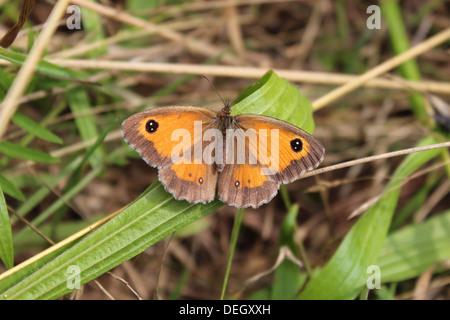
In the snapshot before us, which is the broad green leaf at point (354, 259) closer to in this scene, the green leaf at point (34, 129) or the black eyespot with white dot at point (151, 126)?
the black eyespot with white dot at point (151, 126)

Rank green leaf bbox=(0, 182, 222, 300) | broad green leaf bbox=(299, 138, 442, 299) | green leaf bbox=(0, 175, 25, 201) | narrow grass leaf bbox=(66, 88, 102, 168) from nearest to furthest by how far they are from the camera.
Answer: green leaf bbox=(0, 182, 222, 300) → green leaf bbox=(0, 175, 25, 201) → broad green leaf bbox=(299, 138, 442, 299) → narrow grass leaf bbox=(66, 88, 102, 168)

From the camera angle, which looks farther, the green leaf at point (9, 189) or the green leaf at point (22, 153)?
the green leaf at point (22, 153)

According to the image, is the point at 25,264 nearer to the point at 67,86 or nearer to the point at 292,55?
the point at 67,86

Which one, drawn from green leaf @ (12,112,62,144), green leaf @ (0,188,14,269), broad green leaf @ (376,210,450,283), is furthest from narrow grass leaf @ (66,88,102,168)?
broad green leaf @ (376,210,450,283)

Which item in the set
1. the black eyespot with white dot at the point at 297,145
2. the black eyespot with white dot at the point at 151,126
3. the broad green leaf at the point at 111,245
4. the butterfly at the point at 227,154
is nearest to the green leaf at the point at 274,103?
the butterfly at the point at 227,154

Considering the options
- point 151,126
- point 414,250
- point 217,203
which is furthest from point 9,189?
point 414,250

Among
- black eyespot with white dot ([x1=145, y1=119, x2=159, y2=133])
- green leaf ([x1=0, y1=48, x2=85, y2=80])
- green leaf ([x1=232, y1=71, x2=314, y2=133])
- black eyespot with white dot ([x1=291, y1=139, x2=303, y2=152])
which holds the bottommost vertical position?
black eyespot with white dot ([x1=291, y1=139, x2=303, y2=152])

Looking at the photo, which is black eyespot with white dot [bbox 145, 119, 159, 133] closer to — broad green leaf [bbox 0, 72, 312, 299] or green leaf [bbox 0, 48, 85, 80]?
broad green leaf [bbox 0, 72, 312, 299]
